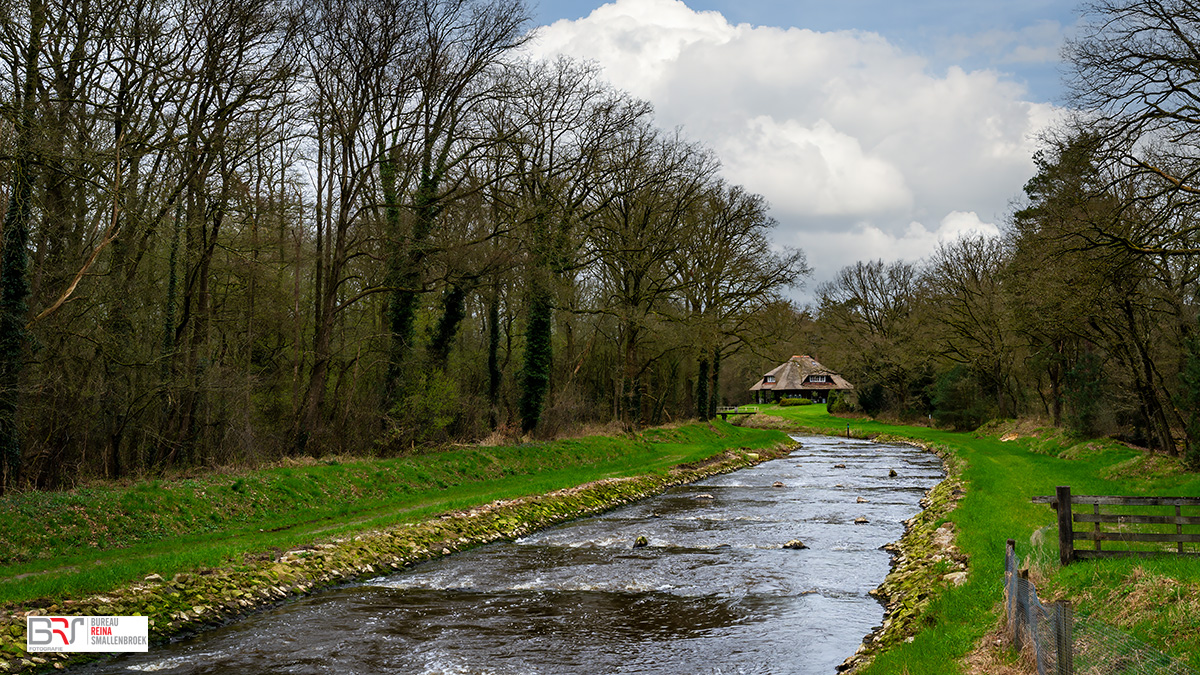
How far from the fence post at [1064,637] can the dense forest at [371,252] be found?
461 inches

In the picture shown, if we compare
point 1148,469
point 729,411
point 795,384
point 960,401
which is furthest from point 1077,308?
point 795,384

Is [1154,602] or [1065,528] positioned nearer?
[1154,602]

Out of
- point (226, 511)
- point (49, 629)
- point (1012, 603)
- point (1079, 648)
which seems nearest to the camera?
point (1079, 648)

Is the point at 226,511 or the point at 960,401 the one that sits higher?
the point at 960,401

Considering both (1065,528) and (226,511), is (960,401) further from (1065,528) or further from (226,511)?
(226,511)

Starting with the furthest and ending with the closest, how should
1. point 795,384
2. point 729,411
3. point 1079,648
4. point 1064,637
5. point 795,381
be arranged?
point 795,381 → point 795,384 → point 729,411 → point 1079,648 → point 1064,637

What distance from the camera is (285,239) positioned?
97.3 ft

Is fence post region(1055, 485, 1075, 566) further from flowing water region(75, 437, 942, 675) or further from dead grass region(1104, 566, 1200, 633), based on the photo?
flowing water region(75, 437, 942, 675)

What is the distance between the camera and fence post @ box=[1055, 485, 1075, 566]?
10.9m

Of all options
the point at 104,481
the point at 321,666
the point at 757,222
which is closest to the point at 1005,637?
the point at 321,666

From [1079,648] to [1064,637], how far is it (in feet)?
3.49

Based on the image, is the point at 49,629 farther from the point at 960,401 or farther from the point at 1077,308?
the point at 960,401

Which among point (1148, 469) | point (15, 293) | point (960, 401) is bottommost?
point (1148, 469)

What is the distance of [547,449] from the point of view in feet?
103
